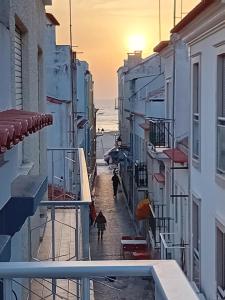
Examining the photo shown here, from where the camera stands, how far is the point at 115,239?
2738 centimetres

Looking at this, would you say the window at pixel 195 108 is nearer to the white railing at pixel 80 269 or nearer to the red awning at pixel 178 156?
the red awning at pixel 178 156

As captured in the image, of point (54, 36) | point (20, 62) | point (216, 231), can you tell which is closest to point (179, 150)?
point (216, 231)

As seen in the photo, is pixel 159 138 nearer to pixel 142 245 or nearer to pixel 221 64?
pixel 142 245

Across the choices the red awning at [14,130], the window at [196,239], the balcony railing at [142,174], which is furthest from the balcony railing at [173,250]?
the red awning at [14,130]

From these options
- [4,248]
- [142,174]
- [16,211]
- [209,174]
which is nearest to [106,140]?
[142,174]

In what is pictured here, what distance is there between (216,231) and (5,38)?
5.74m

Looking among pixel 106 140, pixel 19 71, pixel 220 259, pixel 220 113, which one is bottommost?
pixel 106 140

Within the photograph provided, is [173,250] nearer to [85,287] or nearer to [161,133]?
[161,133]

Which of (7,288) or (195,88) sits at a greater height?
(195,88)

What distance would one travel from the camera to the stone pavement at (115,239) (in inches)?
658

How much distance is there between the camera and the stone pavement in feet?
54.9

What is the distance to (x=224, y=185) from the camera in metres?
9.87

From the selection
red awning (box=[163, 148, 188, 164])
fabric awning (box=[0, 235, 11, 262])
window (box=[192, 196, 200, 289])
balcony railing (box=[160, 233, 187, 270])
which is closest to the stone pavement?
balcony railing (box=[160, 233, 187, 270])

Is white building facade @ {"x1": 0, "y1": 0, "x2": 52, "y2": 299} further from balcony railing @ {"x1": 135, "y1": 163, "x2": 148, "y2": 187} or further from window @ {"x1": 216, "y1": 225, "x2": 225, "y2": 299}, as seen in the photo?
balcony railing @ {"x1": 135, "y1": 163, "x2": 148, "y2": 187}
